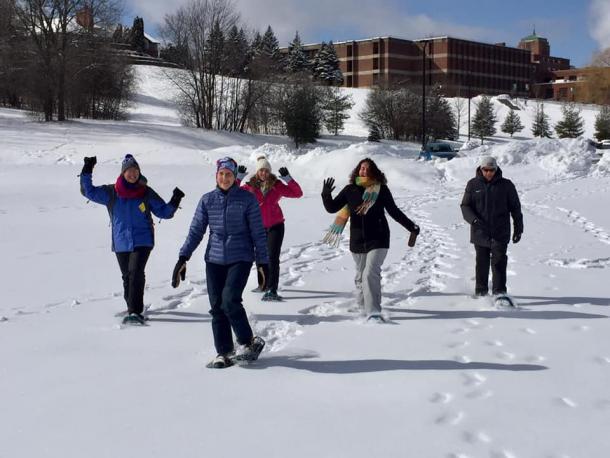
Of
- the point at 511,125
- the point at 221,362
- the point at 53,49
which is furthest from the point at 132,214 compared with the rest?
the point at 511,125

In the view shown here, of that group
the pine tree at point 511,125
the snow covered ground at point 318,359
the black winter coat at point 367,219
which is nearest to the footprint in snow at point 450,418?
the snow covered ground at point 318,359

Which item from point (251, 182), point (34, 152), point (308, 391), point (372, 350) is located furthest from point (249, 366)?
point (34, 152)

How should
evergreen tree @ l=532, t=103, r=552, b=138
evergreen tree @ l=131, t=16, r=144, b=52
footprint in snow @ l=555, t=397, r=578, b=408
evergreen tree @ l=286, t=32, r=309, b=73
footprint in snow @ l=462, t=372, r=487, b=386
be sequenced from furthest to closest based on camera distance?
evergreen tree @ l=131, t=16, r=144, b=52 < evergreen tree @ l=286, t=32, r=309, b=73 < evergreen tree @ l=532, t=103, r=552, b=138 < footprint in snow @ l=462, t=372, r=487, b=386 < footprint in snow @ l=555, t=397, r=578, b=408

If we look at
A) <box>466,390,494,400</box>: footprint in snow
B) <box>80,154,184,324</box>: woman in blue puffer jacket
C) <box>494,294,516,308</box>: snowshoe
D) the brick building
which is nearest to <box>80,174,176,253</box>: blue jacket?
<box>80,154,184,324</box>: woman in blue puffer jacket

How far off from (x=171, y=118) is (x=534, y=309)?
5258 centimetres

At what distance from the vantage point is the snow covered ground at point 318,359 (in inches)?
150

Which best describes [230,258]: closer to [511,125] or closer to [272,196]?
[272,196]

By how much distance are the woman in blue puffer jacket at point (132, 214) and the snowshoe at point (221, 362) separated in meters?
1.69

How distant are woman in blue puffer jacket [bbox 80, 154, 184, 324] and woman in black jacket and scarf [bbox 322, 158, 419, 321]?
1.67 metres

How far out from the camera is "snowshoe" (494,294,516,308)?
7.02 metres

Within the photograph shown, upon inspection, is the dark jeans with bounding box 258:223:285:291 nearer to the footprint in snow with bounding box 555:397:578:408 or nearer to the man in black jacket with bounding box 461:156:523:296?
the man in black jacket with bounding box 461:156:523:296

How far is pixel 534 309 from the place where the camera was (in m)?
7.02

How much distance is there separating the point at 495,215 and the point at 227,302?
11.5ft

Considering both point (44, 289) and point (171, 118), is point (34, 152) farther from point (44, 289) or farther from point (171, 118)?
point (171, 118)
